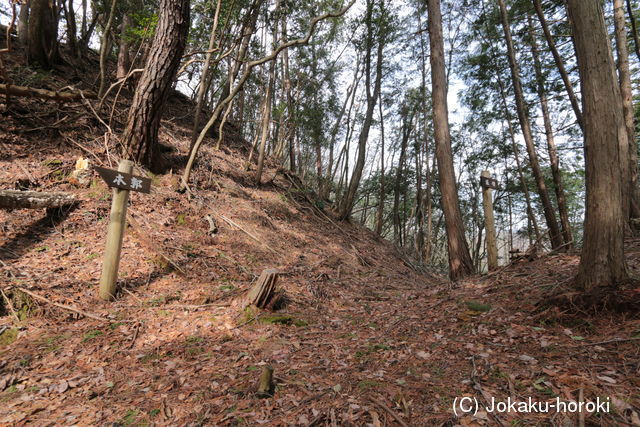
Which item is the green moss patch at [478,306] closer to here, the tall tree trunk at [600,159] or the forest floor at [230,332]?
the forest floor at [230,332]

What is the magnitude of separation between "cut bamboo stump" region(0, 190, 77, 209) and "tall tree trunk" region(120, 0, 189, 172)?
5.37 ft

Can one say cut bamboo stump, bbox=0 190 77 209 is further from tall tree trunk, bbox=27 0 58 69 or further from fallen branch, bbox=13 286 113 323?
tall tree trunk, bbox=27 0 58 69

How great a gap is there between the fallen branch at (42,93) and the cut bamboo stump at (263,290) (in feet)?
20.9

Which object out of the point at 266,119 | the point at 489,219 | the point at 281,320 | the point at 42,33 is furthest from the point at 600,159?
the point at 42,33

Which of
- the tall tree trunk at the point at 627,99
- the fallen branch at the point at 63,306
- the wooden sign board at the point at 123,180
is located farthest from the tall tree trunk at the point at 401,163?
the fallen branch at the point at 63,306

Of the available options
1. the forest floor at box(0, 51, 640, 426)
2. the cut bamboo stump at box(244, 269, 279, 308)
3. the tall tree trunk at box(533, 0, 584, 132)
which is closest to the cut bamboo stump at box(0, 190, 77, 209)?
the forest floor at box(0, 51, 640, 426)

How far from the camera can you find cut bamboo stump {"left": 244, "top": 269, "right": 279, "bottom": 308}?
13.9ft

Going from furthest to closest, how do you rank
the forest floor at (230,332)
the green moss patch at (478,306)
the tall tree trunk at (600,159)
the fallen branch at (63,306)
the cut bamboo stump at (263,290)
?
1. the cut bamboo stump at (263,290)
2. the green moss patch at (478,306)
3. the fallen branch at (63,306)
4. the tall tree trunk at (600,159)
5. the forest floor at (230,332)

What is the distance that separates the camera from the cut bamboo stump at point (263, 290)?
13.9 feet

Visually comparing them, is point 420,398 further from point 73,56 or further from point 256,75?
point 256,75

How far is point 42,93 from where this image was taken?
6305mm

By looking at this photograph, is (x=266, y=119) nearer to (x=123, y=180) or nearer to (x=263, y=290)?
(x=123, y=180)

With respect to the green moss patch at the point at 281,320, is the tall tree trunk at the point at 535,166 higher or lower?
higher

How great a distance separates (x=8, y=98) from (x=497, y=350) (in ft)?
30.2
